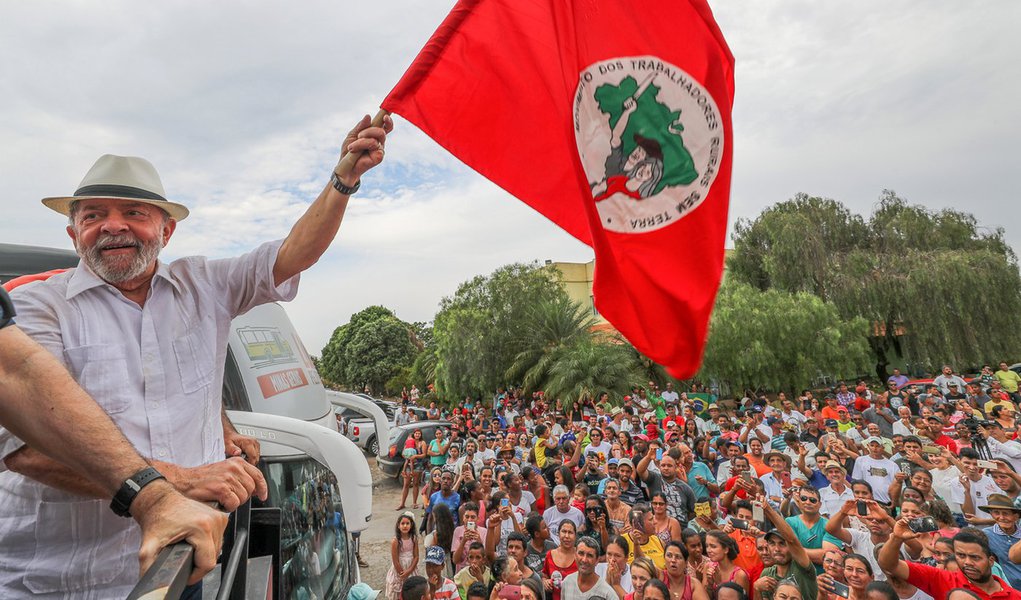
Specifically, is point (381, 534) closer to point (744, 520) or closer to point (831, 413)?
point (744, 520)

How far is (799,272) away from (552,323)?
903 cm

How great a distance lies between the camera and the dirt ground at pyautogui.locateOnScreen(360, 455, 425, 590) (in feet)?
27.6

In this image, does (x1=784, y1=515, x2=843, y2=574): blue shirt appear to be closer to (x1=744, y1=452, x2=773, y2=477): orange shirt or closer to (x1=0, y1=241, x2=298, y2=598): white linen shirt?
(x1=744, y1=452, x2=773, y2=477): orange shirt

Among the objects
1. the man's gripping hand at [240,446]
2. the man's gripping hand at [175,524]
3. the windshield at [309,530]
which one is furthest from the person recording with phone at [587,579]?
the man's gripping hand at [175,524]

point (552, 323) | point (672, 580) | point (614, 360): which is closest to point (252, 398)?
point (672, 580)

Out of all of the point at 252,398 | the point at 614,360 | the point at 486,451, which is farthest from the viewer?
the point at 614,360

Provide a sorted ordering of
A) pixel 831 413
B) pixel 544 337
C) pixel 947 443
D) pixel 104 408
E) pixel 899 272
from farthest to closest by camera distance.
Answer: pixel 544 337
pixel 899 272
pixel 831 413
pixel 947 443
pixel 104 408

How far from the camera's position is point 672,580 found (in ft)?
15.7

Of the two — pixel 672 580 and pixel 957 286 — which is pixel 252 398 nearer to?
pixel 672 580

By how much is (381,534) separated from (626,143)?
9081 millimetres

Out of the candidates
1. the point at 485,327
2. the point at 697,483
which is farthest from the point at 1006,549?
the point at 485,327

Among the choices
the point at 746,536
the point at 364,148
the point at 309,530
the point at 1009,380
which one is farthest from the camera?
the point at 1009,380

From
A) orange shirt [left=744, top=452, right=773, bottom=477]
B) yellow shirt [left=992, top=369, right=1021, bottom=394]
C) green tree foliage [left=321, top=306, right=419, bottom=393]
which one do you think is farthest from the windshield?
green tree foliage [left=321, top=306, right=419, bottom=393]

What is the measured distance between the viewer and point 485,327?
23.2 metres
